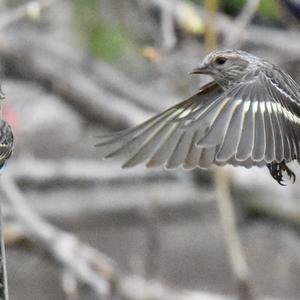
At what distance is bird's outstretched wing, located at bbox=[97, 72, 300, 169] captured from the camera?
9.89 feet

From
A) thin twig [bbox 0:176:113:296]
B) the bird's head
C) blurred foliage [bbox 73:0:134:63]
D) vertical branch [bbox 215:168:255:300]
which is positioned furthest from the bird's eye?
blurred foliage [bbox 73:0:134:63]

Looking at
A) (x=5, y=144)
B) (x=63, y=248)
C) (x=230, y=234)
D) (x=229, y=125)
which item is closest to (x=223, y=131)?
(x=229, y=125)

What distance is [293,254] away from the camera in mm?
5762

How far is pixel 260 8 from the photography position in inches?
205

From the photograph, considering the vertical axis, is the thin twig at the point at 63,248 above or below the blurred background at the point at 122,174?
below

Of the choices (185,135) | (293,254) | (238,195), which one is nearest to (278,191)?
(238,195)

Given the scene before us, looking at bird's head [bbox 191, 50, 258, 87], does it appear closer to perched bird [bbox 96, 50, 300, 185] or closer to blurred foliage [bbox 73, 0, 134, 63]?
perched bird [bbox 96, 50, 300, 185]

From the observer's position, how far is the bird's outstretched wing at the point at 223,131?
9.89ft

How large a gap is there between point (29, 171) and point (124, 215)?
1.58m

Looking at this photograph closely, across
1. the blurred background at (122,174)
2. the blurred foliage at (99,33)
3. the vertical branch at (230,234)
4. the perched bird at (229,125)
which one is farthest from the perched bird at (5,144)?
the blurred foliage at (99,33)

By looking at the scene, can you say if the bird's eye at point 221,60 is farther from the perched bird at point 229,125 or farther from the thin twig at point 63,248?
the thin twig at point 63,248

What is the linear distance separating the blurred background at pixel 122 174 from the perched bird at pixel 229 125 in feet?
2.84

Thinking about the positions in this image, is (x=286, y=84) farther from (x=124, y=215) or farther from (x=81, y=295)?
(x=124, y=215)

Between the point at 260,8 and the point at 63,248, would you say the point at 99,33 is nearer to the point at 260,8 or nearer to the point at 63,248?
the point at 260,8
